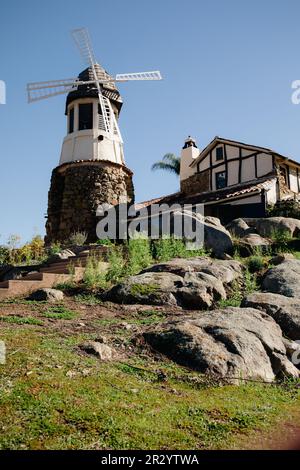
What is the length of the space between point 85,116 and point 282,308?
21895 mm

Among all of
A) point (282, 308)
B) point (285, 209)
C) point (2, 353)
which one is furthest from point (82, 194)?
point (2, 353)

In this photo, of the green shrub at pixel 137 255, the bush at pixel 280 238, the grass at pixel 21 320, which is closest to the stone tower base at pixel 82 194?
the green shrub at pixel 137 255

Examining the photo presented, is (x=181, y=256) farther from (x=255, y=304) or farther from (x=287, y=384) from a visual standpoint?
(x=287, y=384)

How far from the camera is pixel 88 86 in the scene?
28312mm

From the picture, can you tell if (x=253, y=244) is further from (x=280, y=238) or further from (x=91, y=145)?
(x=91, y=145)

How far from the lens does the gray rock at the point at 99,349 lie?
269 inches

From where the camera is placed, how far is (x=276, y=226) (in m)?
19.0

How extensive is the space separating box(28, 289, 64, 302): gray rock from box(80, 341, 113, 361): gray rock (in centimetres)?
403

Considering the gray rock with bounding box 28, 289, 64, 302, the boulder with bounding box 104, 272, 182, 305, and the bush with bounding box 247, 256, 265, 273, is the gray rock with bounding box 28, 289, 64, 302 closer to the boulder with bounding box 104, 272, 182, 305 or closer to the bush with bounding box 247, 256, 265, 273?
the boulder with bounding box 104, 272, 182, 305

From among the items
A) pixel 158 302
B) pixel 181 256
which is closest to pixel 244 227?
pixel 181 256

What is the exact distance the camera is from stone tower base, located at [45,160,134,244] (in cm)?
2545

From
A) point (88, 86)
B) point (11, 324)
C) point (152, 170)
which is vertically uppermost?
point (88, 86)

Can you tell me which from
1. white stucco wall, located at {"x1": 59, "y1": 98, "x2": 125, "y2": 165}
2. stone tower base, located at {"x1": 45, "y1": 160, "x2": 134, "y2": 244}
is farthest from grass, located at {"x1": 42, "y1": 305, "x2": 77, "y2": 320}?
white stucco wall, located at {"x1": 59, "y1": 98, "x2": 125, "y2": 165}

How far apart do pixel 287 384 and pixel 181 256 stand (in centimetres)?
811
